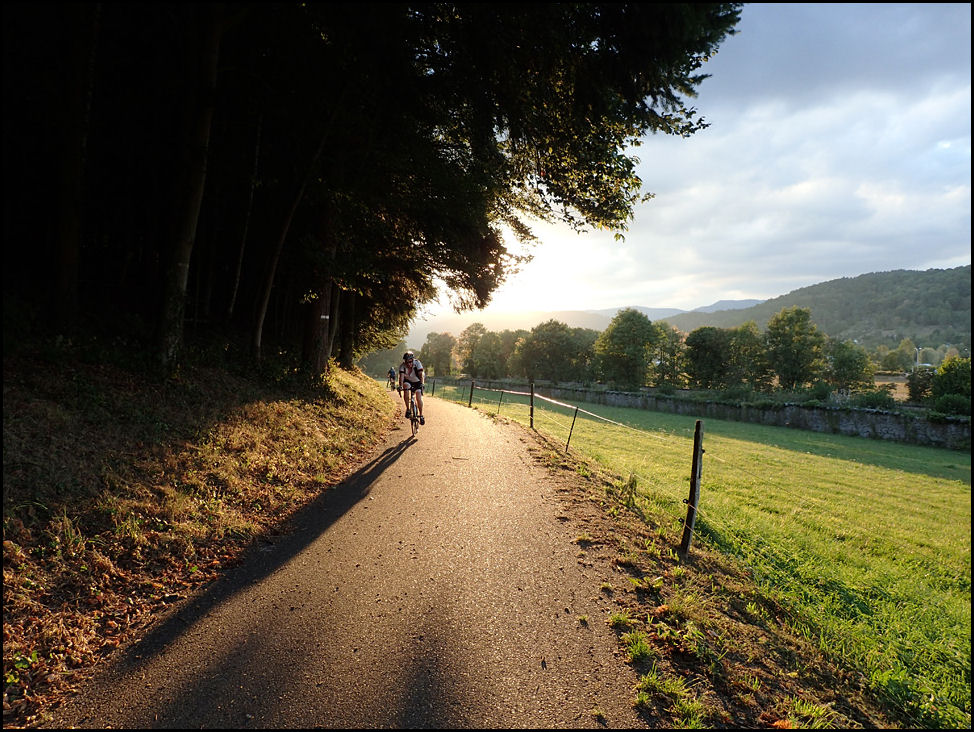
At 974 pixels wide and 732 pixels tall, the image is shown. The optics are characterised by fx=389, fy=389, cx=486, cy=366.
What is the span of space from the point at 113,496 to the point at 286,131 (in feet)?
28.6

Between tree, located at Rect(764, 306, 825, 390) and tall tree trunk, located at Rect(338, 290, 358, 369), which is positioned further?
tree, located at Rect(764, 306, 825, 390)

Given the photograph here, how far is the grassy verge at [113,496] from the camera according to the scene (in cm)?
281

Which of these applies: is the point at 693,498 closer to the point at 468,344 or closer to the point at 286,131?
the point at 286,131

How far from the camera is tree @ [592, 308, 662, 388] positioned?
61.6 meters

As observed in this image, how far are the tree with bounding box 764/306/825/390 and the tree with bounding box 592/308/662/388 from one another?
16.1 m

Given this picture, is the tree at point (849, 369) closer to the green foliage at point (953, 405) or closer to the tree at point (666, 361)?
the tree at point (666, 361)

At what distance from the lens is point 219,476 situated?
5.41 metres

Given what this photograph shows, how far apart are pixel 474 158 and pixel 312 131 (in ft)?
12.9

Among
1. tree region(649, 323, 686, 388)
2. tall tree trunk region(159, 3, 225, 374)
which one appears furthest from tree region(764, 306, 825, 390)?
tall tree trunk region(159, 3, 225, 374)

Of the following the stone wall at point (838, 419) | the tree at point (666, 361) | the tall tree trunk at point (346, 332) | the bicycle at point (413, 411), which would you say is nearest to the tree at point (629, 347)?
the tree at point (666, 361)

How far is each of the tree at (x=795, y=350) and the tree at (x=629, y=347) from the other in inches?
633

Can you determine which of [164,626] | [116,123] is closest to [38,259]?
[116,123]

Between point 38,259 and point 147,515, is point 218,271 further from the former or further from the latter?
point 147,515

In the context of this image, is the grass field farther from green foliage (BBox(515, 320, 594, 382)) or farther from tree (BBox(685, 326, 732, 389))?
green foliage (BBox(515, 320, 594, 382))
